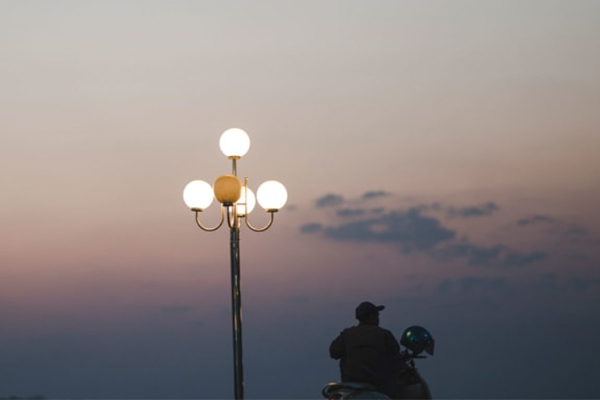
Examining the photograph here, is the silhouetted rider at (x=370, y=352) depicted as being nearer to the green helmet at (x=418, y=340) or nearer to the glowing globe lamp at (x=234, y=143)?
the green helmet at (x=418, y=340)

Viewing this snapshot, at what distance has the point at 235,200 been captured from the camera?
1315cm

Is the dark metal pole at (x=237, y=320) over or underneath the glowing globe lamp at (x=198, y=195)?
underneath

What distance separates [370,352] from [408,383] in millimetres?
979

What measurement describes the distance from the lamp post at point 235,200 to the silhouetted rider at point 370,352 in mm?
2364

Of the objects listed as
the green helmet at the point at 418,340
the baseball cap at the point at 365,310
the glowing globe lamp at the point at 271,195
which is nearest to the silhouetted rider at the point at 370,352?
the baseball cap at the point at 365,310

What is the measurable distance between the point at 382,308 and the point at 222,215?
3.46m

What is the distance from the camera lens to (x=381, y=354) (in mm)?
10609

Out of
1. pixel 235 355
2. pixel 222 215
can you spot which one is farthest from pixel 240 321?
pixel 222 215

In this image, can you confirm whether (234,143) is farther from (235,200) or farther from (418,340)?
(418,340)

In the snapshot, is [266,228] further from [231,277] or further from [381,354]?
[381,354]

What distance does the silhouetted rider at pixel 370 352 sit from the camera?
10.6 metres

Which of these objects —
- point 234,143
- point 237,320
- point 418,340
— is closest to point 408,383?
point 418,340

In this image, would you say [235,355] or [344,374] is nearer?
[344,374]

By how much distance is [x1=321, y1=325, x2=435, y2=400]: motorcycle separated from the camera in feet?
33.8
